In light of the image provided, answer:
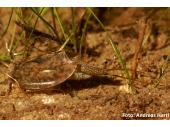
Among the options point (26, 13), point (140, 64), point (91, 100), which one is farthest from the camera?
point (26, 13)

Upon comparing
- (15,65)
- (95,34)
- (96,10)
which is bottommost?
(15,65)

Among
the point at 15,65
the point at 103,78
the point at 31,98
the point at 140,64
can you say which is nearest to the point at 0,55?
the point at 15,65

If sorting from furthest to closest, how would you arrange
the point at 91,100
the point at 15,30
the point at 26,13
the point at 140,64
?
the point at 26,13
the point at 15,30
the point at 140,64
the point at 91,100

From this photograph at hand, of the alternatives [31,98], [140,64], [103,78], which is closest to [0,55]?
[31,98]

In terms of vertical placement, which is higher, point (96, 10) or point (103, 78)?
point (96, 10)

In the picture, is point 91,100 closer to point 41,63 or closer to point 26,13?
point 41,63
